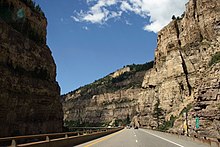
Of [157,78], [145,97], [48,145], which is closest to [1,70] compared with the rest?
[48,145]

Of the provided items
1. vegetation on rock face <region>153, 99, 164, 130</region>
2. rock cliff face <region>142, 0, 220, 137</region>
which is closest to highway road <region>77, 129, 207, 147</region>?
rock cliff face <region>142, 0, 220, 137</region>

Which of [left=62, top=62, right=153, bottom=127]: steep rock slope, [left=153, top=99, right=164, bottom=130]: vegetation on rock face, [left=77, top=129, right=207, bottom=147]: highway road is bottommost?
[left=77, top=129, right=207, bottom=147]: highway road

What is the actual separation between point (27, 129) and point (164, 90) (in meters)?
58.4

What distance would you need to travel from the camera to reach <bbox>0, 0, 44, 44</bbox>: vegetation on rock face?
4275 centimetres

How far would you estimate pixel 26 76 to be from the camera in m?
41.9

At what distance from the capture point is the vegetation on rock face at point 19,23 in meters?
42.8

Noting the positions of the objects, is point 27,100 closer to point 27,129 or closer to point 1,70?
point 27,129

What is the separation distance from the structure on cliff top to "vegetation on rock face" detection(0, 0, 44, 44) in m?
28.9

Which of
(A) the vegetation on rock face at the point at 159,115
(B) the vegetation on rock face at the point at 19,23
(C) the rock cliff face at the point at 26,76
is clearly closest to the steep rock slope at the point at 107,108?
(A) the vegetation on rock face at the point at 159,115

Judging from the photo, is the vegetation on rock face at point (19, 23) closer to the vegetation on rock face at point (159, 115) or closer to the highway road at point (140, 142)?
the highway road at point (140, 142)

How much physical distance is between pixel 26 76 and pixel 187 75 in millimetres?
53713

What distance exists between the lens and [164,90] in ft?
298

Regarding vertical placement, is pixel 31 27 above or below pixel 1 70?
above

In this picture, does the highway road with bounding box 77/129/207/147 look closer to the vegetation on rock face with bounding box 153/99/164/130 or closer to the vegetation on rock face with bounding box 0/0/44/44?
the vegetation on rock face with bounding box 0/0/44/44
